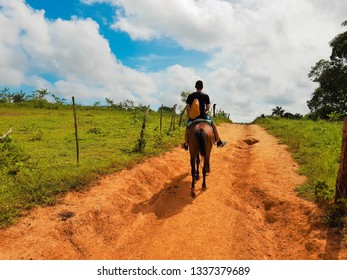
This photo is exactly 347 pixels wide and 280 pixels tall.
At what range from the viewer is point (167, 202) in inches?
320

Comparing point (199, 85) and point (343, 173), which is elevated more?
point (199, 85)

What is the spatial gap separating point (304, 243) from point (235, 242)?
4.33 feet

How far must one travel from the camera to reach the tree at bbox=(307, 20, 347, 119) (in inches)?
1355

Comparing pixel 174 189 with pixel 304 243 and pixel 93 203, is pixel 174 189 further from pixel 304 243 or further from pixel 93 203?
pixel 304 243

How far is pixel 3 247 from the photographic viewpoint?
5672 millimetres

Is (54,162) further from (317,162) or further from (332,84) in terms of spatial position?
(332,84)

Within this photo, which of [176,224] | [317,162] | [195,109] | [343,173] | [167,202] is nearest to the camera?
[343,173]

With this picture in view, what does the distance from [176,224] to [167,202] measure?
139 cm

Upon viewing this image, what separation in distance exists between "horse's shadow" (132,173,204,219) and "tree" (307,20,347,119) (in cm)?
3179

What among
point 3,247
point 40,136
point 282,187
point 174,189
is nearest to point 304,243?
point 282,187

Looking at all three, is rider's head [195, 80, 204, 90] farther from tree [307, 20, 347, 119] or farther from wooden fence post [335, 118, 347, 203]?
tree [307, 20, 347, 119]

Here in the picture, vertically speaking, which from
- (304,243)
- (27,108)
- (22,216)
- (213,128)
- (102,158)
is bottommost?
(304,243)

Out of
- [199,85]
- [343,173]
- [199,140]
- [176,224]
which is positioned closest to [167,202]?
[176,224]

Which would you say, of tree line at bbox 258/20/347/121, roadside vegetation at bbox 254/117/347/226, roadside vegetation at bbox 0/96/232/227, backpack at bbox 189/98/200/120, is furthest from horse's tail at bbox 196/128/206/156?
tree line at bbox 258/20/347/121
